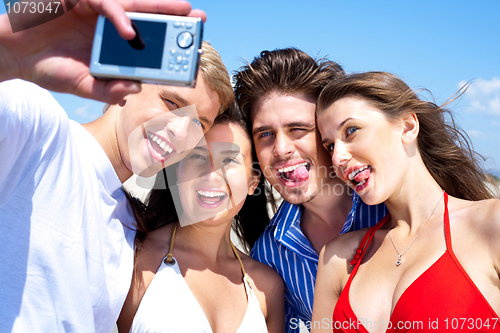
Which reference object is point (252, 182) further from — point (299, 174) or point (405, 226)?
point (405, 226)

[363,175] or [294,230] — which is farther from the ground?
[363,175]

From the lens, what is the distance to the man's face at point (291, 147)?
146 inches

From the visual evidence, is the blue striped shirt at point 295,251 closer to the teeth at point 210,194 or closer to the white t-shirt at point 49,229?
the teeth at point 210,194

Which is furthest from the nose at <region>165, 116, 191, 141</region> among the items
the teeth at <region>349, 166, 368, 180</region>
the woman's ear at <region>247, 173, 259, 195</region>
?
the teeth at <region>349, 166, 368, 180</region>

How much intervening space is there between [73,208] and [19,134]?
2.08 feet

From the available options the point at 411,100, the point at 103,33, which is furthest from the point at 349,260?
the point at 103,33

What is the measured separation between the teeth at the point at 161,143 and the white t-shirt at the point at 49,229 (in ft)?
1.70

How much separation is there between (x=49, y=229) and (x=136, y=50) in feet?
4.36

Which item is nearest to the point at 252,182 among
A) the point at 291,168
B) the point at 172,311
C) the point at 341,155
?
the point at 291,168

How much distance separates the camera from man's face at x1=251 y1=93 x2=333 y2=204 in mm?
3697

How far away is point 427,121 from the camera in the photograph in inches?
128

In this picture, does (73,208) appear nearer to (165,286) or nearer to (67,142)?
(67,142)

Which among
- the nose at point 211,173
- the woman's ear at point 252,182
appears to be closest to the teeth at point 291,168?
the woman's ear at point 252,182

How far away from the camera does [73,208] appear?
2379mm
